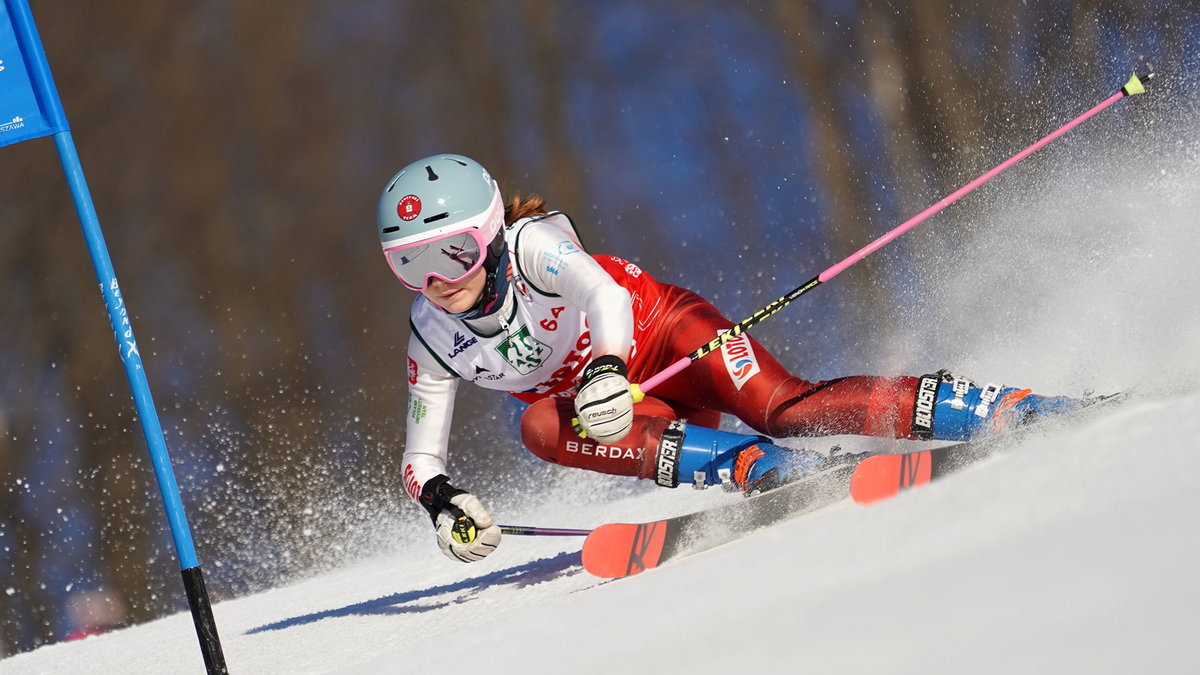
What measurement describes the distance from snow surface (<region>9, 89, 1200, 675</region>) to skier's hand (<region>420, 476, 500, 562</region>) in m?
0.13

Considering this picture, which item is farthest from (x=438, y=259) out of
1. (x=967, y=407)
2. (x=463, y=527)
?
(x=967, y=407)

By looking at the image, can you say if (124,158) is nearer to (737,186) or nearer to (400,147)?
(400,147)

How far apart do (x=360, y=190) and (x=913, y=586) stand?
17.7ft

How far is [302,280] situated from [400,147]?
96 cm

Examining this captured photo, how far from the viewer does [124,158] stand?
643 centimetres

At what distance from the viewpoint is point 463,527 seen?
2830mm

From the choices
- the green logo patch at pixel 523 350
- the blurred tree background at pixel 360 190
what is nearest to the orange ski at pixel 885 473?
the green logo patch at pixel 523 350

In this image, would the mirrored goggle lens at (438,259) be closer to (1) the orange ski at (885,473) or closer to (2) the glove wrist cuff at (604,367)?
(2) the glove wrist cuff at (604,367)

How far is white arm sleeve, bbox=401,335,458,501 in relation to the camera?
2.98 metres

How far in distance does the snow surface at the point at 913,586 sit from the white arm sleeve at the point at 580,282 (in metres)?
0.54

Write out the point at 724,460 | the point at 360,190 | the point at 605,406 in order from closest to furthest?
the point at 605,406 → the point at 724,460 → the point at 360,190

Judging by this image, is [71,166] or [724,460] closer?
[71,166]

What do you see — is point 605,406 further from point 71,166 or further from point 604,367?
point 71,166

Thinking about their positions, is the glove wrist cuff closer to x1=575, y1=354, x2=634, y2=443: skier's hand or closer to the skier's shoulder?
x1=575, y1=354, x2=634, y2=443: skier's hand
